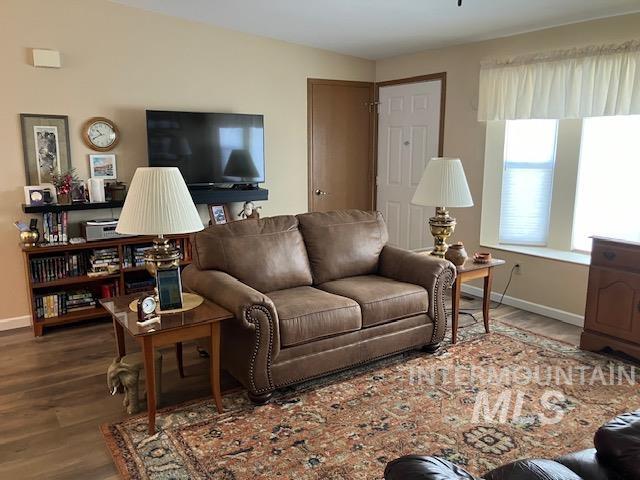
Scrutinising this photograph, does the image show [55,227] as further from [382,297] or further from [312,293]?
[382,297]

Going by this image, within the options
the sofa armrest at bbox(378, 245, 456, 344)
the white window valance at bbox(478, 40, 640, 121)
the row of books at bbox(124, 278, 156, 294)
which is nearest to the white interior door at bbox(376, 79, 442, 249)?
the white window valance at bbox(478, 40, 640, 121)

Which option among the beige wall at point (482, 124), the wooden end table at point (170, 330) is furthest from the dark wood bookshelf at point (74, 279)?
the beige wall at point (482, 124)

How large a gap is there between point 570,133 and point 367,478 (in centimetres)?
336

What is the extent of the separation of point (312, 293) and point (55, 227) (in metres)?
2.19

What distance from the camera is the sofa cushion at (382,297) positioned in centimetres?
318

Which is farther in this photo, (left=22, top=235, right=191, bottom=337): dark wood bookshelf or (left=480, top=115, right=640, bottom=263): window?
(left=480, top=115, right=640, bottom=263): window

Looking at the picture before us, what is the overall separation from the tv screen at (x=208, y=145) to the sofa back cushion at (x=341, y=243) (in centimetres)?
143

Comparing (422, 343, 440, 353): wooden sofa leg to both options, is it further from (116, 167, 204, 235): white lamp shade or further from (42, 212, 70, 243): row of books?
(42, 212, 70, 243): row of books

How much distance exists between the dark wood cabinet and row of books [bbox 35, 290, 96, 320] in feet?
12.5

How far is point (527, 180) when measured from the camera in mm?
4602

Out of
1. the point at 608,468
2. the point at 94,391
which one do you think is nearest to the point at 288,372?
the point at 94,391

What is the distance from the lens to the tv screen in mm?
4395

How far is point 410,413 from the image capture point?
2729mm

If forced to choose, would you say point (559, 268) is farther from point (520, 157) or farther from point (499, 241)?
point (520, 157)
